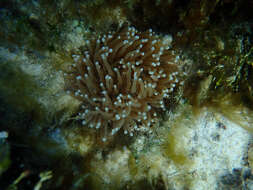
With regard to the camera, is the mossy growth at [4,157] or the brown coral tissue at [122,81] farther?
the brown coral tissue at [122,81]

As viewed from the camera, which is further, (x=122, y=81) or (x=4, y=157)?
(x=122, y=81)

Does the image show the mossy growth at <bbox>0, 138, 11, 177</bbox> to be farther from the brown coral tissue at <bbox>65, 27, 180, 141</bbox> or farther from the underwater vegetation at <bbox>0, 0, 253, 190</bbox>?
the brown coral tissue at <bbox>65, 27, 180, 141</bbox>

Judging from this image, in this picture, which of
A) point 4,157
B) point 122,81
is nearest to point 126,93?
point 122,81

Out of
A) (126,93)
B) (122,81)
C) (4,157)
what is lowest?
(4,157)

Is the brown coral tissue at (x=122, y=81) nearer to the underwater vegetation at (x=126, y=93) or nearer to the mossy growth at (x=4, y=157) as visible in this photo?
the underwater vegetation at (x=126, y=93)

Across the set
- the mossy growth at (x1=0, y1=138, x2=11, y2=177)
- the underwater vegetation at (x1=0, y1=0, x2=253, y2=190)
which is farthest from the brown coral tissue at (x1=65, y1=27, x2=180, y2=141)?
the mossy growth at (x1=0, y1=138, x2=11, y2=177)

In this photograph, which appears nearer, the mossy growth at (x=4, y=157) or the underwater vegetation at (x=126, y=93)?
the mossy growth at (x=4, y=157)

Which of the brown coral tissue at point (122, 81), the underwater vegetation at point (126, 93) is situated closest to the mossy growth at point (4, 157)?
the underwater vegetation at point (126, 93)

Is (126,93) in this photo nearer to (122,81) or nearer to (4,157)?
(122,81)

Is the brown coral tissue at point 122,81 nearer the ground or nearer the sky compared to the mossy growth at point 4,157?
nearer the sky
